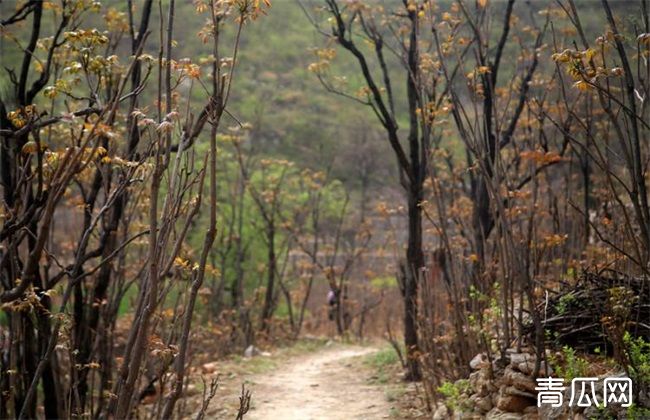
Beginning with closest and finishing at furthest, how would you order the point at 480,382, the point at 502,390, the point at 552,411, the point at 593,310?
the point at 552,411 → the point at 593,310 → the point at 502,390 → the point at 480,382

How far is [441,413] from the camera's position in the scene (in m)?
5.45

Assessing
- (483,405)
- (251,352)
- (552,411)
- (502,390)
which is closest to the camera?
(552,411)

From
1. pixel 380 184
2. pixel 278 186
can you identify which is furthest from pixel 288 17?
pixel 278 186

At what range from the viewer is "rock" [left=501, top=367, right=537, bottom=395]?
448 cm

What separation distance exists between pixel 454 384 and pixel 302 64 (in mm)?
30362

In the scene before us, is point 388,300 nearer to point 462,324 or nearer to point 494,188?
point 462,324

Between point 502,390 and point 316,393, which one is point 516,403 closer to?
point 502,390

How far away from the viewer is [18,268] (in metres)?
4.50

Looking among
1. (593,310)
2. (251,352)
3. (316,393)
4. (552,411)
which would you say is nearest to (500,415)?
(552,411)

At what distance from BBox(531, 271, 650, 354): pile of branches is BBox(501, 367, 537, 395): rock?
32cm

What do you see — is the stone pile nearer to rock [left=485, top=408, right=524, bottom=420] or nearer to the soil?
rock [left=485, top=408, right=524, bottom=420]

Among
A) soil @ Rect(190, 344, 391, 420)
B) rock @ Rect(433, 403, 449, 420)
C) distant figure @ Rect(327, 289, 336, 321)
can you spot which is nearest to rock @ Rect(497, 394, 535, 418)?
rock @ Rect(433, 403, 449, 420)

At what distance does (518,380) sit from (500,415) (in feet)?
0.86

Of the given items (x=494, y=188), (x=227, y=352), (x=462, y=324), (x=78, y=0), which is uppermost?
(x=78, y=0)
